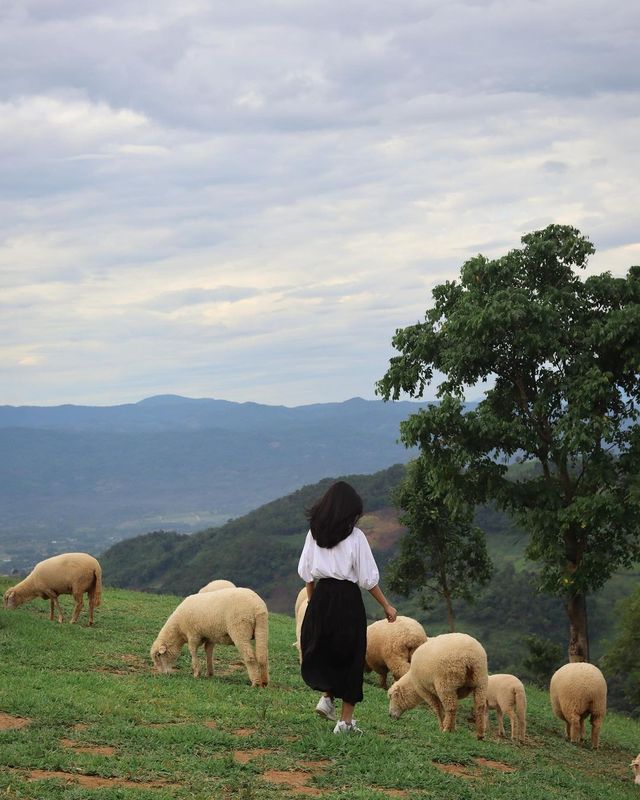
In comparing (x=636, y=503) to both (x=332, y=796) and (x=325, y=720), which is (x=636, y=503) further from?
(x=332, y=796)

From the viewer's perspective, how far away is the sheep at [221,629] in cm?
1490

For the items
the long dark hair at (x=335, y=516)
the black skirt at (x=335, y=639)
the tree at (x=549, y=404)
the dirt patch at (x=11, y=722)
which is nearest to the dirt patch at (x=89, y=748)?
the dirt patch at (x=11, y=722)

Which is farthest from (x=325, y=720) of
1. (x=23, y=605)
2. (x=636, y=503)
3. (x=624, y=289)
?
(x=624, y=289)

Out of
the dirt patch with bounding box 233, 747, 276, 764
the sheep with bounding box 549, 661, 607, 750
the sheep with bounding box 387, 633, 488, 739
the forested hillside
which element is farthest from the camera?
the forested hillside

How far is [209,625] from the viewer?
15375mm

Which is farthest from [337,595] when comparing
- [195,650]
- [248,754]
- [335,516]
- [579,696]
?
[579,696]

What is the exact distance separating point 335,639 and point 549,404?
1382 centimetres

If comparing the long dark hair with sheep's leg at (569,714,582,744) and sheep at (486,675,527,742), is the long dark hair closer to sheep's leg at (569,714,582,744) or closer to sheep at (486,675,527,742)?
sheep at (486,675,527,742)

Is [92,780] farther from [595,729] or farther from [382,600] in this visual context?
[595,729]

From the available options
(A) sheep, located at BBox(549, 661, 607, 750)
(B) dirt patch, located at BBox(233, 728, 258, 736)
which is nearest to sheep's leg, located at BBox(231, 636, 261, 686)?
(B) dirt patch, located at BBox(233, 728, 258, 736)

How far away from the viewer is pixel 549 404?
23.3m

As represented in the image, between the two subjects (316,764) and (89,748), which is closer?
(316,764)

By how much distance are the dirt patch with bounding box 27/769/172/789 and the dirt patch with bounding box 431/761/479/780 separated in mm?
→ 3319

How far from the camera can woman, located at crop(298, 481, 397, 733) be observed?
422 inches
